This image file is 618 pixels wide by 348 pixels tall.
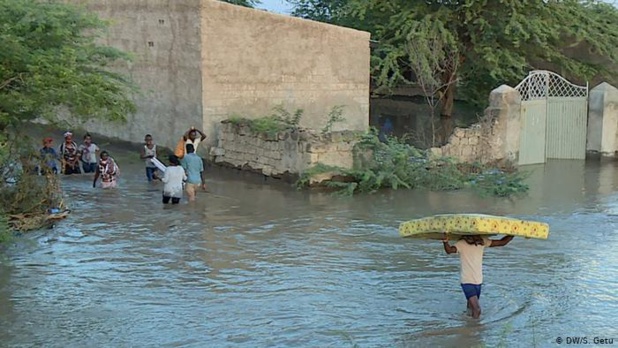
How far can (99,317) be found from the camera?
954 cm

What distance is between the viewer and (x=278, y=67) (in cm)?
2220

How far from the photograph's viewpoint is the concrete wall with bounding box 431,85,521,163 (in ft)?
67.1

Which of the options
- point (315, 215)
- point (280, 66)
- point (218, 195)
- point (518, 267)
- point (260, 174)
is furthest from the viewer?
point (280, 66)

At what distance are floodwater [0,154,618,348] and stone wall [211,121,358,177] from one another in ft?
4.56

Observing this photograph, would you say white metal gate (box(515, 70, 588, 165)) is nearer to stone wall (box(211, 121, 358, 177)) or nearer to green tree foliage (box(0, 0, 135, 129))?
stone wall (box(211, 121, 358, 177))

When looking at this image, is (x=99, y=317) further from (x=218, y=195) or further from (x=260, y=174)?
(x=260, y=174)

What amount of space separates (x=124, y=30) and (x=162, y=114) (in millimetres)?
2848

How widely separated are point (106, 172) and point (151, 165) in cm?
144

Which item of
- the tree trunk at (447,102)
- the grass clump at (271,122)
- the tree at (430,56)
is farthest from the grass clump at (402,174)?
the tree trunk at (447,102)

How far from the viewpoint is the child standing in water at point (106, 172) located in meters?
17.8

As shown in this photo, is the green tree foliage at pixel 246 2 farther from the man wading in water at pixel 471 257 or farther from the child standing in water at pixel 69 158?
the man wading in water at pixel 471 257

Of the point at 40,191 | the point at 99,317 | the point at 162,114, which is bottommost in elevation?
the point at 99,317

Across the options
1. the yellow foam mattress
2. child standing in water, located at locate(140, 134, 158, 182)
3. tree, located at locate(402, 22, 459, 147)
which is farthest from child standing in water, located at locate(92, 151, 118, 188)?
the yellow foam mattress

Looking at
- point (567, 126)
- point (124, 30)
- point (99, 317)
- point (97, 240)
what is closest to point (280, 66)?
point (124, 30)
